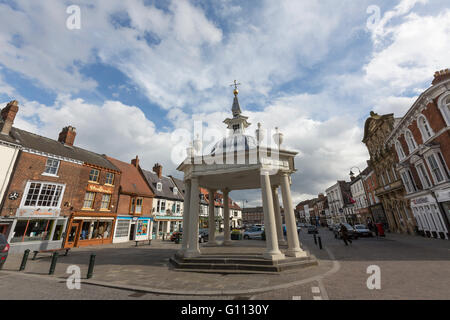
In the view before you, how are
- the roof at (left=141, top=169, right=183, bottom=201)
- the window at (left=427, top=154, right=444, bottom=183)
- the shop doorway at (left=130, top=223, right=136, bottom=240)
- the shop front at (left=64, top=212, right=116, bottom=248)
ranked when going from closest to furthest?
the window at (left=427, top=154, right=444, bottom=183) < the shop front at (left=64, top=212, right=116, bottom=248) < the shop doorway at (left=130, top=223, right=136, bottom=240) < the roof at (left=141, top=169, right=183, bottom=201)

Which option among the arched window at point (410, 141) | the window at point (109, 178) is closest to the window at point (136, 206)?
the window at point (109, 178)

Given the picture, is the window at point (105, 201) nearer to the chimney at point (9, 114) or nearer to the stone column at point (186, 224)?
the chimney at point (9, 114)

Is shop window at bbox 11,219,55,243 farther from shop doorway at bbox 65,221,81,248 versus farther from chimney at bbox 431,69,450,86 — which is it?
chimney at bbox 431,69,450,86

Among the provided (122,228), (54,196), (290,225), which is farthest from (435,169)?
(54,196)

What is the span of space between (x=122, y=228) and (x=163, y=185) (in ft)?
35.9

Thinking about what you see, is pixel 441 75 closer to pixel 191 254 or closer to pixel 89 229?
pixel 191 254

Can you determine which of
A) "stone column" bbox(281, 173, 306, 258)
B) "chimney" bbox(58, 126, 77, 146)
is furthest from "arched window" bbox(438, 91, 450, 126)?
"chimney" bbox(58, 126, 77, 146)

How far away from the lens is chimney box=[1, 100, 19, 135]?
58.1 ft

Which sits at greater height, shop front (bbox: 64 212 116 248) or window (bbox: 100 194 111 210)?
window (bbox: 100 194 111 210)

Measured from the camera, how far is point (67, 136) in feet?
75.9

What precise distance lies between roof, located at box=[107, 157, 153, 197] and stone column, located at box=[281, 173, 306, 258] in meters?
22.8

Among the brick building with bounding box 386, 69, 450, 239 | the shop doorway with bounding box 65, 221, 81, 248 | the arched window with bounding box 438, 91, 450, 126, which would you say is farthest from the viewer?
the shop doorway with bounding box 65, 221, 81, 248
